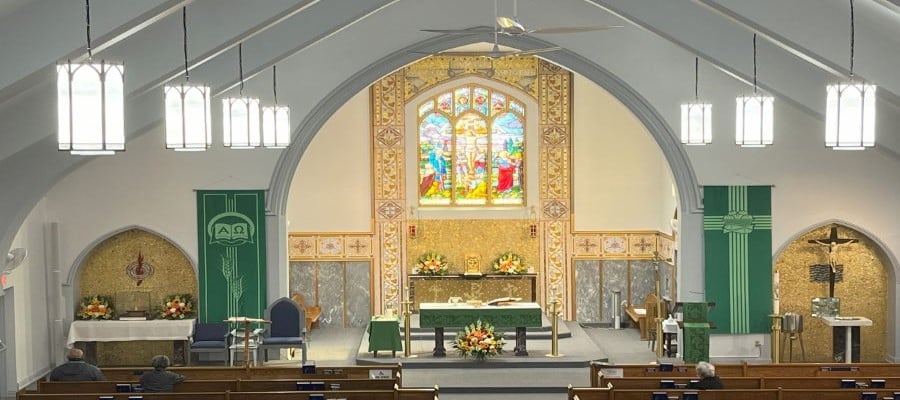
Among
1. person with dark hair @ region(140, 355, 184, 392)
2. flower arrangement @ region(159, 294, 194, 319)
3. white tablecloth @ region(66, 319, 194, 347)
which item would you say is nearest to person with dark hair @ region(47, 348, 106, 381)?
person with dark hair @ region(140, 355, 184, 392)

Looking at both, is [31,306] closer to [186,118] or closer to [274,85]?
[274,85]

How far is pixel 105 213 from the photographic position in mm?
19422

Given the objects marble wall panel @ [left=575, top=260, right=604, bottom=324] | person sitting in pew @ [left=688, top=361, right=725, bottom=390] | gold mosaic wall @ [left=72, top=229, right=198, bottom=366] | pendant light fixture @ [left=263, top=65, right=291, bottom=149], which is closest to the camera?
person sitting in pew @ [left=688, top=361, right=725, bottom=390]

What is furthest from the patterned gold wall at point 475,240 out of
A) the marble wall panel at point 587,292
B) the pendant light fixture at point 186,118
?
the pendant light fixture at point 186,118

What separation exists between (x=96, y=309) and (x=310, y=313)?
400 cm

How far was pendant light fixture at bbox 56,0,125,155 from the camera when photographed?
7867 mm

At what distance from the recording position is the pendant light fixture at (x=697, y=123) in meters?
16.4

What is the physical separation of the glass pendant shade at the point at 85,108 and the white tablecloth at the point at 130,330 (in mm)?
11598

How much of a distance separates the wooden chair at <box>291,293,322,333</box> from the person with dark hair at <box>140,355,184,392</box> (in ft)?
29.0


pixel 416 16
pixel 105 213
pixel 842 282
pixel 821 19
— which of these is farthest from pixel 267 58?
pixel 842 282

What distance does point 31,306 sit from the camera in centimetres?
1848

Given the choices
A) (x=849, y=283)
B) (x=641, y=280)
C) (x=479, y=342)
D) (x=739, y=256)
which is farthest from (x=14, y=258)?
(x=849, y=283)

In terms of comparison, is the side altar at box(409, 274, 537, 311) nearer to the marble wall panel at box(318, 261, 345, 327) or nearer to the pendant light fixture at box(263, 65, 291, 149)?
the marble wall panel at box(318, 261, 345, 327)

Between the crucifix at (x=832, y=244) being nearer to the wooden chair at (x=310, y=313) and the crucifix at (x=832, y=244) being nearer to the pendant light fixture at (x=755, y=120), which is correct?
the pendant light fixture at (x=755, y=120)
